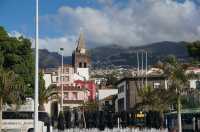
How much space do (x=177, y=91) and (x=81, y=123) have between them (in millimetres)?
39125

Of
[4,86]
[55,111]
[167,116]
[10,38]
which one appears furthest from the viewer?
[55,111]

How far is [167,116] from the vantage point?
7881cm

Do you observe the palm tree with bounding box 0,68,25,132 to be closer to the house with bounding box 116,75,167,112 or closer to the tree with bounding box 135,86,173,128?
the tree with bounding box 135,86,173,128

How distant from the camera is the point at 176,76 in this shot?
51188mm

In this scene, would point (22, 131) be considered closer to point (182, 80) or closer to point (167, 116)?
point (182, 80)

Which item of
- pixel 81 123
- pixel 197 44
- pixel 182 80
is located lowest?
pixel 81 123

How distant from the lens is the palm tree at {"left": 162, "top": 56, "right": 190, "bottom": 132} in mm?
50972

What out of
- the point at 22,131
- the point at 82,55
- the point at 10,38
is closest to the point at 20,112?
the point at 22,131

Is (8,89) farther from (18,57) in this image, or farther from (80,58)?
(80,58)

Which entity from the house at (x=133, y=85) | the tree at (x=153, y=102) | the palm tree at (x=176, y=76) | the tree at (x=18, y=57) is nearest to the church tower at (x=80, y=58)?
the house at (x=133, y=85)

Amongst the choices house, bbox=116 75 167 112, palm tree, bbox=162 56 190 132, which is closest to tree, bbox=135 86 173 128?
palm tree, bbox=162 56 190 132

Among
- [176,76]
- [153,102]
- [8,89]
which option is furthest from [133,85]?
[8,89]

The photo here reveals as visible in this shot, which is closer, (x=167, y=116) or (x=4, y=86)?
(x=4, y=86)

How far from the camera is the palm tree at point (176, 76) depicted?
51.0 m
